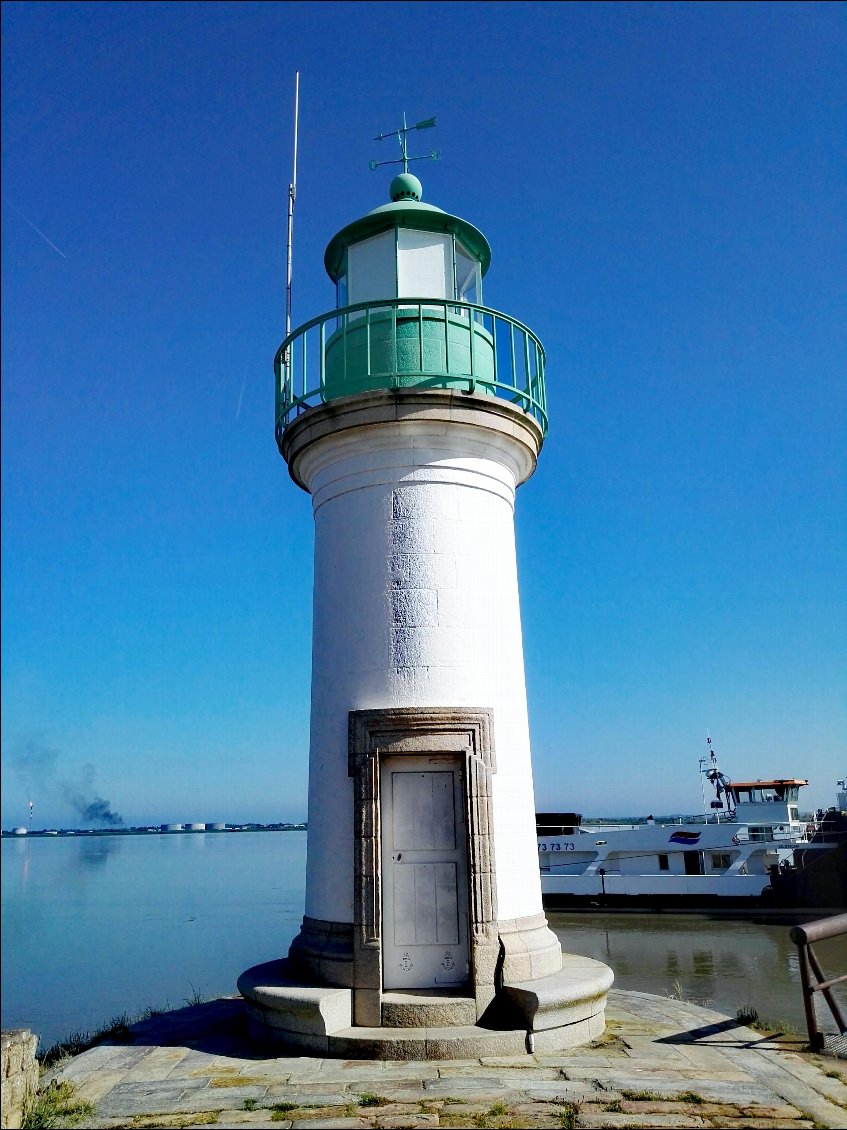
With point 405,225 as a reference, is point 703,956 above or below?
below

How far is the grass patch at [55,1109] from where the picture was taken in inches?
206

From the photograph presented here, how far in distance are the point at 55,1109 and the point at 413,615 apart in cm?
440

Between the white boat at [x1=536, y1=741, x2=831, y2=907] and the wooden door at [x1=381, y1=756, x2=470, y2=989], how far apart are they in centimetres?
2142

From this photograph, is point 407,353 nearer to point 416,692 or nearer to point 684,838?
point 416,692

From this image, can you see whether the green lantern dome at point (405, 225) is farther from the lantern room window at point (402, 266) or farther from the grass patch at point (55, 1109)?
the grass patch at point (55, 1109)

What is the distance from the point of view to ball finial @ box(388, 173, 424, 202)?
8867mm

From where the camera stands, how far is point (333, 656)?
784 cm

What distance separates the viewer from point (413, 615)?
7.57m

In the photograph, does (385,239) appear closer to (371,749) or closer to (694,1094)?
(371,749)

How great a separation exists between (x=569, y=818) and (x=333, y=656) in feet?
81.8

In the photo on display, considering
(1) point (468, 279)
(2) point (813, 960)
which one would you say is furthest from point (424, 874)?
(1) point (468, 279)

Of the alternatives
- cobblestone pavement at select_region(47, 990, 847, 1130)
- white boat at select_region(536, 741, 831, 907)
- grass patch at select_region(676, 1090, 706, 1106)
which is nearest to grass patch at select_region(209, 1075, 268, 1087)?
cobblestone pavement at select_region(47, 990, 847, 1130)

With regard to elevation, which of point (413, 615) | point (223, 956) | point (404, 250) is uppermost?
point (404, 250)

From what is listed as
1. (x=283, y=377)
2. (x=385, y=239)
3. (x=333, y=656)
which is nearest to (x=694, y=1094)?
(x=333, y=656)
